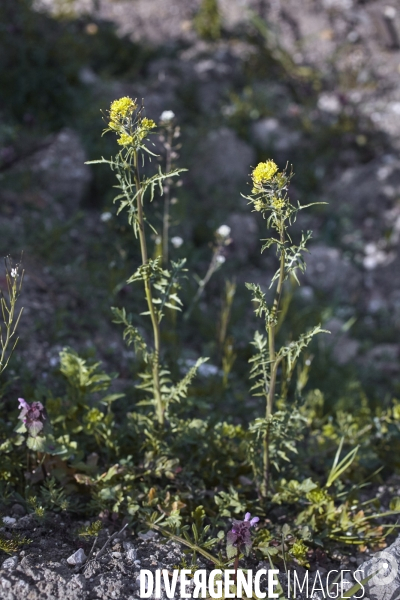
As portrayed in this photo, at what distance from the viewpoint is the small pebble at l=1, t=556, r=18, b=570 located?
206cm

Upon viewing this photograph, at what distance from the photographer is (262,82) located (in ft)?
18.7

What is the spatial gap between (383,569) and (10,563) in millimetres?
→ 1299

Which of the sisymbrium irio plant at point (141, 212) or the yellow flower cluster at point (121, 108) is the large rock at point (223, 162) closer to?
the sisymbrium irio plant at point (141, 212)

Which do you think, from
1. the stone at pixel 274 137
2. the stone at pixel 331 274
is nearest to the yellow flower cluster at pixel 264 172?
the stone at pixel 331 274

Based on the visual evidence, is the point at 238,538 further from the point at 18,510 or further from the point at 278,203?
the point at 278,203

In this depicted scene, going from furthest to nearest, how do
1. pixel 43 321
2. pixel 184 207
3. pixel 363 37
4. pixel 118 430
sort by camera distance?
pixel 363 37 → pixel 184 207 → pixel 43 321 → pixel 118 430

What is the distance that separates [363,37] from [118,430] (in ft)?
16.9

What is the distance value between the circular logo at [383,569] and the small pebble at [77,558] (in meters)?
1.02

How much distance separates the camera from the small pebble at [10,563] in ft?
6.75

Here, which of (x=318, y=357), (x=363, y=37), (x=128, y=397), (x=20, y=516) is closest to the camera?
(x=20, y=516)

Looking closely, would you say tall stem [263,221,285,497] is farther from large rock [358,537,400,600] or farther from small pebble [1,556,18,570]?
small pebble [1,556,18,570]

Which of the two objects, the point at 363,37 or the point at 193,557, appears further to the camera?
the point at 363,37

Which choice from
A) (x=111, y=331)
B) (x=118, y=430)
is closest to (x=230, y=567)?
(x=118, y=430)

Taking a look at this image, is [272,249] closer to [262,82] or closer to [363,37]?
[262,82]
